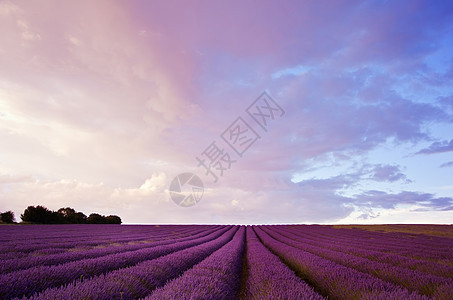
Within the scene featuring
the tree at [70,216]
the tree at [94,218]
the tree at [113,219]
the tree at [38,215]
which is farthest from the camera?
the tree at [113,219]

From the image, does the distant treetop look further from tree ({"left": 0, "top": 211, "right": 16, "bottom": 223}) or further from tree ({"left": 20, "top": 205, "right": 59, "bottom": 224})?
tree ({"left": 0, "top": 211, "right": 16, "bottom": 223})

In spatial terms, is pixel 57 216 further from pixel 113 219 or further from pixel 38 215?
pixel 113 219

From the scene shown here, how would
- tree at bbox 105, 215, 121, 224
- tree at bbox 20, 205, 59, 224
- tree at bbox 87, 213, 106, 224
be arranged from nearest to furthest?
tree at bbox 20, 205, 59, 224 → tree at bbox 87, 213, 106, 224 → tree at bbox 105, 215, 121, 224

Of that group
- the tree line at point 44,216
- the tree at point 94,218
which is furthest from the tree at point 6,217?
the tree at point 94,218

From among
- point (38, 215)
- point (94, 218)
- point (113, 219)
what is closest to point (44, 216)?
point (38, 215)

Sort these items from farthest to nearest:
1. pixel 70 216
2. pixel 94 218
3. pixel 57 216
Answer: pixel 94 218 → pixel 70 216 → pixel 57 216

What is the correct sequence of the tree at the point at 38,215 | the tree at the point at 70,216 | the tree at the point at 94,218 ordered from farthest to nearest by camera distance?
the tree at the point at 94,218, the tree at the point at 70,216, the tree at the point at 38,215

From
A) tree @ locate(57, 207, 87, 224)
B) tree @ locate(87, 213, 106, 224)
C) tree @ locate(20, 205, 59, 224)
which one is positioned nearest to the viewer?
tree @ locate(20, 205, 59, 224)

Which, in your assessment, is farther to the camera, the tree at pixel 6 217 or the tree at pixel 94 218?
the tree at pixel 94 218

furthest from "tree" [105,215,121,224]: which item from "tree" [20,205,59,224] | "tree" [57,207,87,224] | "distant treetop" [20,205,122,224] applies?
"tree" [20,205,59,224]

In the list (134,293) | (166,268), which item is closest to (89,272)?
(166,268)

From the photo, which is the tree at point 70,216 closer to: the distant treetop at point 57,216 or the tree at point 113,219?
the distant treetop at point 57,216

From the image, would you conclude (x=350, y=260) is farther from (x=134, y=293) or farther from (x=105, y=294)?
(x=105, y=294)

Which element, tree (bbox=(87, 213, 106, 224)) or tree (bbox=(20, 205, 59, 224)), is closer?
tree (bbox=(20, 205, 59, 224))
